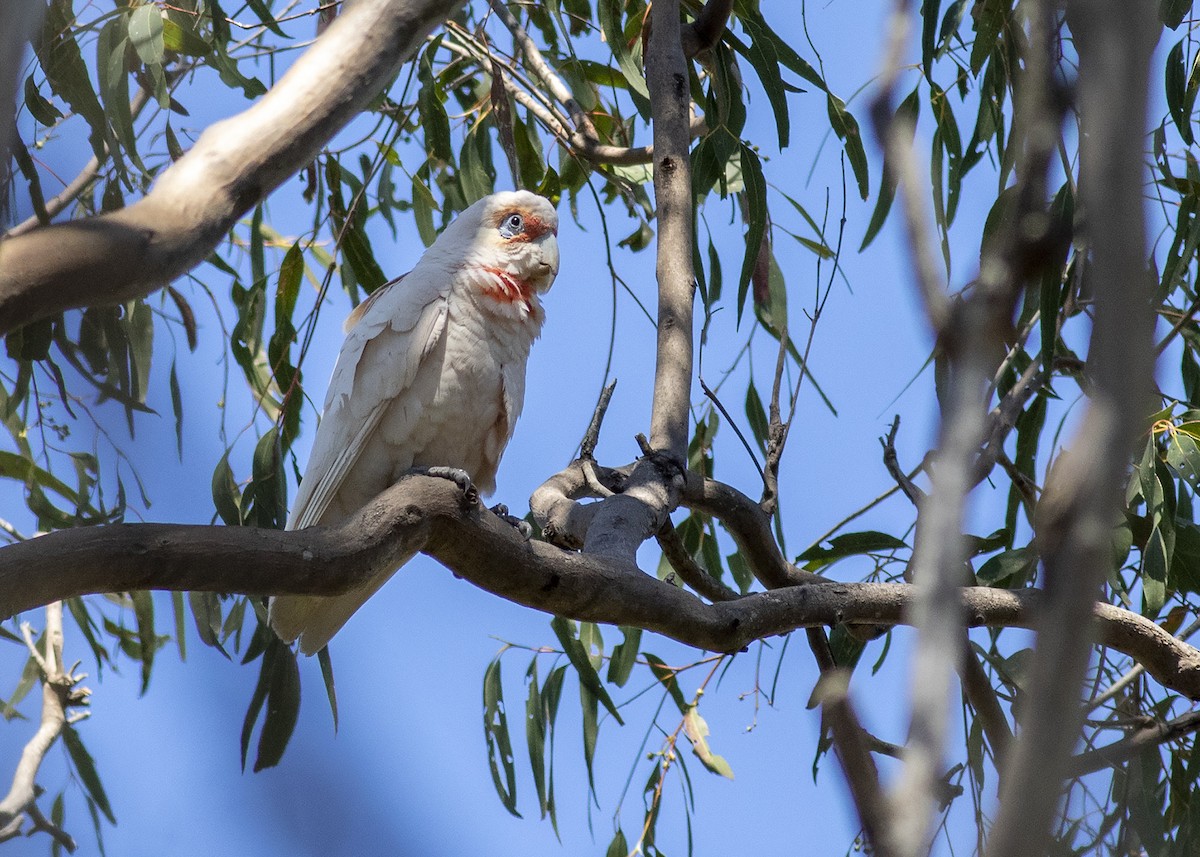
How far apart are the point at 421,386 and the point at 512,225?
1.32 ft

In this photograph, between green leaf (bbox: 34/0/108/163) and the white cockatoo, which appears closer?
green leaf (bbox: 34/0/108/163)

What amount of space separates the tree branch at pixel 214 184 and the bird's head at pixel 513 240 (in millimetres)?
1157

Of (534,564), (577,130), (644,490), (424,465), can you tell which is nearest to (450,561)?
(534,564)

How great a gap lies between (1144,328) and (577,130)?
211cm

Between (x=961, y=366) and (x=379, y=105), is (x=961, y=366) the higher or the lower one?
the lower one

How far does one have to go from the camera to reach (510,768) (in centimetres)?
225

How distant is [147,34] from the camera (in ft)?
5.89

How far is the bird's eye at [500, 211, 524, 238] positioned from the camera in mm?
2199

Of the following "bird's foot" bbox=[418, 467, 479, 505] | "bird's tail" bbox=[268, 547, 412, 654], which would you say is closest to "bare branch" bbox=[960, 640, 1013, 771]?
"bird's foot" bbox=[418, 467, 479, 505]

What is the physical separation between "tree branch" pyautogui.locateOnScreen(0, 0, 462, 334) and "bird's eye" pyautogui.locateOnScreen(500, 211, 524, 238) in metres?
1.21

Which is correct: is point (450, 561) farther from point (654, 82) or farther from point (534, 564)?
point (654, 82)

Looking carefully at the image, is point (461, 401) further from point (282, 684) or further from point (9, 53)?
point (9, 53)

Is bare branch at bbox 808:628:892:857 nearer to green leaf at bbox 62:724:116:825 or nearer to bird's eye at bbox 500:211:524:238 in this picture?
green leaf at bbox 62:724:116:825

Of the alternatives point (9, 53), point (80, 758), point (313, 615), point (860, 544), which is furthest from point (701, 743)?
point (9, 53)
